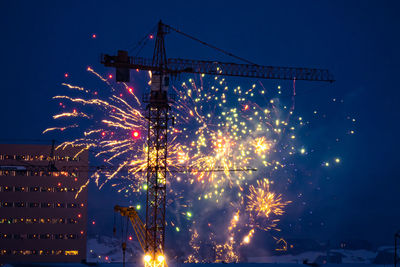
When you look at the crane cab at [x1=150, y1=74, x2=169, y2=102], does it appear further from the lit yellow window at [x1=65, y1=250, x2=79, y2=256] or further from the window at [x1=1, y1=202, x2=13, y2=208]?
the window at [x1=1, y1=202, x2=13, y2=208]

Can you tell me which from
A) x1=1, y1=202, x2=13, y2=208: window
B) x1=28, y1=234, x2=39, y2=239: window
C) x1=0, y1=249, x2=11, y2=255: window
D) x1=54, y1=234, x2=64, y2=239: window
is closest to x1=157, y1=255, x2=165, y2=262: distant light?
x1=54, y1=234, x2=64, y2=239: window

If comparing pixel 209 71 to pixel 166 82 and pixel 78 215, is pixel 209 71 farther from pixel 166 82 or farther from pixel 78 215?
pixel 78 215

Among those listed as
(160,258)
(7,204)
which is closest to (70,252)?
(7,204)

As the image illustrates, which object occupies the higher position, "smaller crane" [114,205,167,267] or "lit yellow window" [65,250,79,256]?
"smaller crane" [114,205,167,267]

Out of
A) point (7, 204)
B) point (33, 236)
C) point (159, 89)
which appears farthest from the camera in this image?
point (7, 204)

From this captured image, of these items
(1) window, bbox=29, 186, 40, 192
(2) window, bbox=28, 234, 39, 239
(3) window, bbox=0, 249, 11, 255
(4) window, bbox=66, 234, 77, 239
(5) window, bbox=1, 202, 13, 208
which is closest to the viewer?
(3) window, bbox=0, 249, 11, 255

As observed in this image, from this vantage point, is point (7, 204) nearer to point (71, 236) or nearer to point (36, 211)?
point (36, 211)

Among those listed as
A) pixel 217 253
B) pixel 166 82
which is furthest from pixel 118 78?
pixel 217 253

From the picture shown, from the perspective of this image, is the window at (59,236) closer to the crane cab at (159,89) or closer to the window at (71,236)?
the window at (71,236)

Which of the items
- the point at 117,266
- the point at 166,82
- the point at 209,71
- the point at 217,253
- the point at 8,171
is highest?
the point at 209,71
